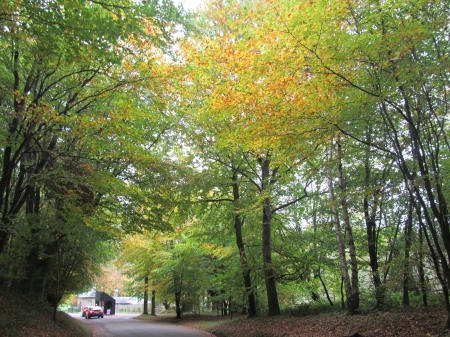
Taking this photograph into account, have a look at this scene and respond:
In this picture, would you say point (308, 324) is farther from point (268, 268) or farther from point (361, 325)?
point (268, 268)

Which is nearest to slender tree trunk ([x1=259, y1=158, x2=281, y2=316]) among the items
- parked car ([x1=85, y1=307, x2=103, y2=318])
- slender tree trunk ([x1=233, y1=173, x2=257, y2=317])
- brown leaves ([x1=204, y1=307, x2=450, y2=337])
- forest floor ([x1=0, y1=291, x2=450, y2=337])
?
forest floor ([x1=0, y1=291, x2=450, y2=337])

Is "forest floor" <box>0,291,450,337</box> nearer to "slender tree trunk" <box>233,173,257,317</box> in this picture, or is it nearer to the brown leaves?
the brown leaves

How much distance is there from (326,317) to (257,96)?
7700 mm

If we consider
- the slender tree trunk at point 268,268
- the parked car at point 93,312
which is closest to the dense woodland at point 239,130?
the slender tree trunk at point 268,268

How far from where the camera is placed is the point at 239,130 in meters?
7.86

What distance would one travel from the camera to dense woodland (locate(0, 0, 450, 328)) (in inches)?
216

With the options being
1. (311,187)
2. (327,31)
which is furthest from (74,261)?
(327,31)

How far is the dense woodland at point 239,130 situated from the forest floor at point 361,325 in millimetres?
639

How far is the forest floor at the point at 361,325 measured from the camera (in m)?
6.85

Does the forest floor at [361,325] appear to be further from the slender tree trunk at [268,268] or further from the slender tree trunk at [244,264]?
the slender tree trunk at [244,264]

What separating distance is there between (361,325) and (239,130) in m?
6.04

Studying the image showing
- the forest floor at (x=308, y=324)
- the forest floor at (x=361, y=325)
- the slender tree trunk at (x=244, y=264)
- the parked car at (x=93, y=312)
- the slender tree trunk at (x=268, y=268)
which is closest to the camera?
the forest floor at (x=361, y=325)

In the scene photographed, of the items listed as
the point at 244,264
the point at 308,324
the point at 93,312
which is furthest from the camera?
the point at 93,312

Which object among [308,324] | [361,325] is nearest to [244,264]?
[308,324]
